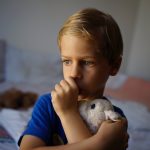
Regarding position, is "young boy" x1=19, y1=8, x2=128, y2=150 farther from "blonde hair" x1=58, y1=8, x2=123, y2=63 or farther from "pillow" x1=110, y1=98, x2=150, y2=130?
"pillow" x1=110, y1=98, x2=150, y2=130

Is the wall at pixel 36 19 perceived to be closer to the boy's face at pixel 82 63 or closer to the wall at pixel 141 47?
the wall at pixel 141 47

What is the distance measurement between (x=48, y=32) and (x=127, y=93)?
869 mm

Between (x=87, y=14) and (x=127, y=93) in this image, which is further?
(x=127, y=93)

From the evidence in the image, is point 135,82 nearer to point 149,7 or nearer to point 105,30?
point 149,7

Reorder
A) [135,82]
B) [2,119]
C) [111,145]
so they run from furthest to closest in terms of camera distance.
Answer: [135,82] → [2,119] → [111,145]

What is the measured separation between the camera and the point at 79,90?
65 centimetres

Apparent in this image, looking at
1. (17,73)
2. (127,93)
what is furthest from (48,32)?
(127,93)

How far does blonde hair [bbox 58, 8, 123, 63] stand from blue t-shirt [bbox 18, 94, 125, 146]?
0.18m

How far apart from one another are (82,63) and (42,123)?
0.17m

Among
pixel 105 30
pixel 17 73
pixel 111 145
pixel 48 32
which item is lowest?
pixel 17 73

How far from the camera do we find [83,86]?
656 mm

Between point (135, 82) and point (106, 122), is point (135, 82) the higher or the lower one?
the lower one

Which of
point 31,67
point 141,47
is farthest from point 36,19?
point 141,47

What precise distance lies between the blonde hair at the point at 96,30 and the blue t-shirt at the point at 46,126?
0.18 m
